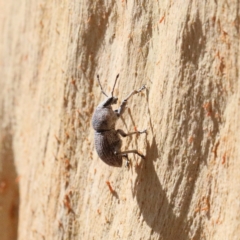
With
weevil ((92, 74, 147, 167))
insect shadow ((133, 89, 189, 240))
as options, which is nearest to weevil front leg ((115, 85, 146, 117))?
weevil ((92, 74, 147, 167))

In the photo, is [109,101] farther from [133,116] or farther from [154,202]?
[154,202]

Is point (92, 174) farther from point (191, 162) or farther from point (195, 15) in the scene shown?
point (195, 15)

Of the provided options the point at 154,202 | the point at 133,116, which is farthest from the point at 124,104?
the point at 154,202

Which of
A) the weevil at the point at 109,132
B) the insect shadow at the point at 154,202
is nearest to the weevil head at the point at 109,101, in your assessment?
the weevil at the point at 109,132

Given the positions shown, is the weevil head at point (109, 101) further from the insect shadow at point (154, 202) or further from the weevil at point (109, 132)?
the insect shadow at point (154, 202)

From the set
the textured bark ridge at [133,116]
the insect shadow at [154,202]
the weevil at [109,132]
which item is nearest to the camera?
the textured bark ridge at [133,116]

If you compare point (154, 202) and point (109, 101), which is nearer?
point (154, 202)
